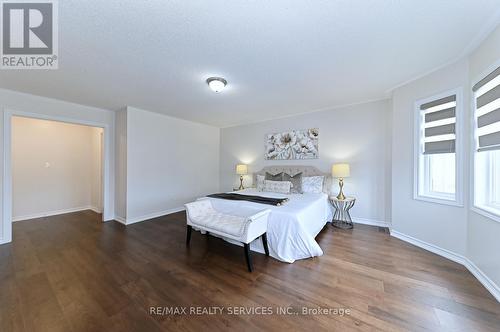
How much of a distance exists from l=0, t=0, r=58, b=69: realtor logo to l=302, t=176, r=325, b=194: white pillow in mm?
4138

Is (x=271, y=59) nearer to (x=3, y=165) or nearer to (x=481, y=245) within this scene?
(x=481, y=245)

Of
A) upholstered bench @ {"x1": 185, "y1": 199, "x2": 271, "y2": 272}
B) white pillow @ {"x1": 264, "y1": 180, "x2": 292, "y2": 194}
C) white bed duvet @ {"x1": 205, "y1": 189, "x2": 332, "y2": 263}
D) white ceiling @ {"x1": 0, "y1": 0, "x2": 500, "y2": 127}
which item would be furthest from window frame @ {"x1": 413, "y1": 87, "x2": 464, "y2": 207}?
upholstered bench @ {"x1": 185, "y1": 199, "x2": 271, "y2": 272}

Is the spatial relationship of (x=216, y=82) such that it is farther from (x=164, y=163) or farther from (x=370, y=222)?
(x=370, y=222)

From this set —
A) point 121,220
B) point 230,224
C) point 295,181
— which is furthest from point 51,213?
point 295,181

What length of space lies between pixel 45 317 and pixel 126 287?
0.55 metres

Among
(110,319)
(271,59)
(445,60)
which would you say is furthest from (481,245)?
(110,319)

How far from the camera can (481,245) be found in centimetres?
196

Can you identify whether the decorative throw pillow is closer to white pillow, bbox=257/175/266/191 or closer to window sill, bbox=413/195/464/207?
white pillow, bbox=257/175/266/191

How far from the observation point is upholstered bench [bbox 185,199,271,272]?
2153 mm

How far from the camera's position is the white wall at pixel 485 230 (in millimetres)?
1754

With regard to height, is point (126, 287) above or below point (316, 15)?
below

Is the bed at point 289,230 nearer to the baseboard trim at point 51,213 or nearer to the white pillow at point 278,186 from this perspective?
the white pillow at point 278,186

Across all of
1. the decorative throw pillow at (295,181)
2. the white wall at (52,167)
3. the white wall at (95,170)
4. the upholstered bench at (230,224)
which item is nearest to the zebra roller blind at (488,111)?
the upholstered bench at (230,224)

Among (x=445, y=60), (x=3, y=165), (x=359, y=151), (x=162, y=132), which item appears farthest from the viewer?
(x=162, y=132)
